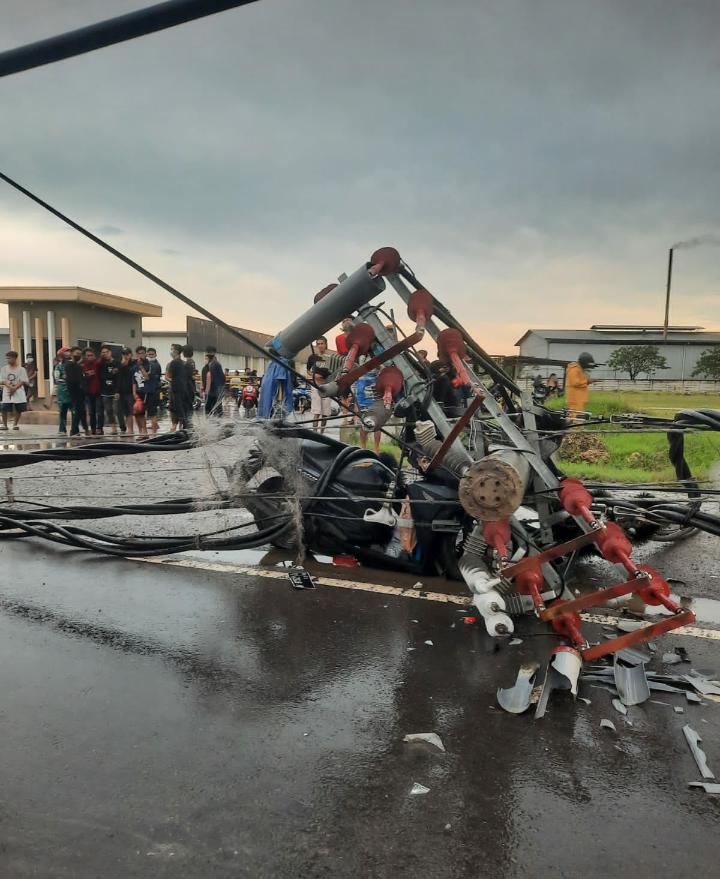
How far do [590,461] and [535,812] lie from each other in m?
10.0

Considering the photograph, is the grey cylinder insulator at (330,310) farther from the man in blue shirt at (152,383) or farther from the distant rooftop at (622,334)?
the distant rooftop at (622,334)

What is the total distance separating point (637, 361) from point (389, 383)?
4854 cm

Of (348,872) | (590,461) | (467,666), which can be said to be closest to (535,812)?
(348,872)

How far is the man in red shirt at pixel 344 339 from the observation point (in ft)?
14.2

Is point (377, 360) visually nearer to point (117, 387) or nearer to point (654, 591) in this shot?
point (654, 591)

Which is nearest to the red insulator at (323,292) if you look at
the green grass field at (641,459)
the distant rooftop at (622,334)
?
the green grass field at (641,459)

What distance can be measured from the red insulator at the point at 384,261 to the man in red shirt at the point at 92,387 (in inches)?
463

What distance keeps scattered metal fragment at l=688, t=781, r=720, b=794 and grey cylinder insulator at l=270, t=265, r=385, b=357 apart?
10.2 feet

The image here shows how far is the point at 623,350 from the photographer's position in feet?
160

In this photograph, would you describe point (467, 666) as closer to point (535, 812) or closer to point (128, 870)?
point (535, 812)

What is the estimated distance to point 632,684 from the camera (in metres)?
3.29

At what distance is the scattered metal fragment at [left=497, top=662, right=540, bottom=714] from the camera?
3158 mm

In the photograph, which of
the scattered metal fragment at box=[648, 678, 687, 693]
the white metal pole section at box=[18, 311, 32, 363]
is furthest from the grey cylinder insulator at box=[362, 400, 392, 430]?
the white metal pole section at box=[18, 311, 32, 363]

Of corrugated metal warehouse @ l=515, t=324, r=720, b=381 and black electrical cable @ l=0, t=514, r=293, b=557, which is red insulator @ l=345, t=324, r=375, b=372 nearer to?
black electrical cable @ l=0, t=514, r=293, b=557
